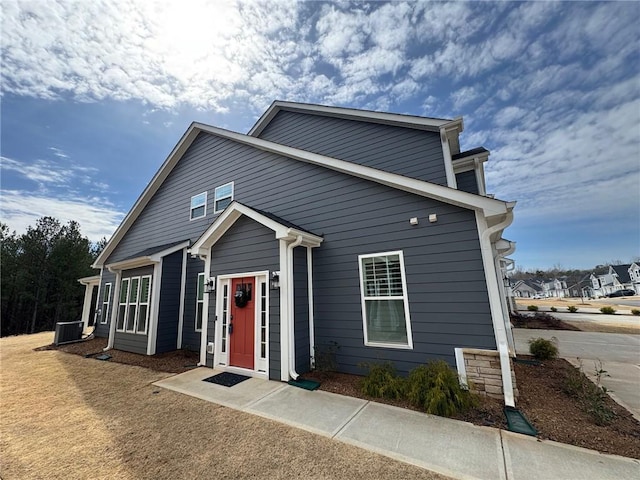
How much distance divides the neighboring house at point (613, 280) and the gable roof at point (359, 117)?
253 ft

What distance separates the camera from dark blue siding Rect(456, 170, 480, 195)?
7498 mm

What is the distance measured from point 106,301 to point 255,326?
10614 mm

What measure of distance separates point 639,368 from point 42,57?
17.9m

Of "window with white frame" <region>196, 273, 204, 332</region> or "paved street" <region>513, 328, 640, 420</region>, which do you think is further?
"window with white frame" <region>196, 273, 204, 332</region>

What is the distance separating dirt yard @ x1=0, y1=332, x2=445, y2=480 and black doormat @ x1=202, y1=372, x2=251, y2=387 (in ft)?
2.55

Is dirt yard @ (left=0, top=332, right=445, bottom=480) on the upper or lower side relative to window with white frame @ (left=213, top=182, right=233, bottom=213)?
lower

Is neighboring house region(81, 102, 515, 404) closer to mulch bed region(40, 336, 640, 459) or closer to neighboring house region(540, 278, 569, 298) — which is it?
mulch bed region(40, 336, 640, 459)

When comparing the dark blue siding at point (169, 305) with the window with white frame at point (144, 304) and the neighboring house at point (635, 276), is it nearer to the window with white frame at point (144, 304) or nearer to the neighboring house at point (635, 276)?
the window with white frame at point (144, 304)

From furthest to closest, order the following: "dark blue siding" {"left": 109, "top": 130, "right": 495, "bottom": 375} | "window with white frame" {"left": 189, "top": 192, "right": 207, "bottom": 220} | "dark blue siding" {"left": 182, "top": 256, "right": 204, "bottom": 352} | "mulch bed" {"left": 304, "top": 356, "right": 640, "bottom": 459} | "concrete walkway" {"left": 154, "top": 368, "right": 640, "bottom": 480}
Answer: "window with white frame" {"left": 189, "top": 192, "right": 207, "bottom": 220} < "dark blue siding" {"left": 182, "top": 256, "right": 204, "bottom": 352} < "dark blue siding" {"left": 109, "top": 130, "right": 495, "bottom": 375} < "mulch bed" {"left": 304, "top": 356, "right": 640, "bottom": 459} < "concrete walkway" {"left": 154, "top": 368, "right": 640, "bottom": 480}

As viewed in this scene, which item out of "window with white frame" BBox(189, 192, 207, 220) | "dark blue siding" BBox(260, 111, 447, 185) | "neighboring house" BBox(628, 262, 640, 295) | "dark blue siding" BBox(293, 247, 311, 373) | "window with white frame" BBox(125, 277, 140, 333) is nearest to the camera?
"dark blue siding" BBox(293, 247, 311, 373)

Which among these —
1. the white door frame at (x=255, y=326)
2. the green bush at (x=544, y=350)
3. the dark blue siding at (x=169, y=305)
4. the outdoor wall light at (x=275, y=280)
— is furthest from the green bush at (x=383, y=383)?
the dark blue siding at (x=169, y=305)

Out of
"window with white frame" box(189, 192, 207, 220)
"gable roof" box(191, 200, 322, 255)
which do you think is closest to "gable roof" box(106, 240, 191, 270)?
"window with white frame" box(189, 192, 207, 220)

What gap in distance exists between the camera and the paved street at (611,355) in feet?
15.0

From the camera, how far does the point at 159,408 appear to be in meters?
4.14
